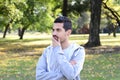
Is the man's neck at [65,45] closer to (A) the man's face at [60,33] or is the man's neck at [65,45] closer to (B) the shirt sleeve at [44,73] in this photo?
(A) the man's face at [60,33]

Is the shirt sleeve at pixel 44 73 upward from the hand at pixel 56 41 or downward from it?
downward

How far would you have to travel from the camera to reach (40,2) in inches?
1599

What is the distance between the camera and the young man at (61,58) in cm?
345

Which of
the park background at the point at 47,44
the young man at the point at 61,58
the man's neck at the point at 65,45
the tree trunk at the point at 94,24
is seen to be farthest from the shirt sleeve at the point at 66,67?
the tree trunk at the point at 94,24

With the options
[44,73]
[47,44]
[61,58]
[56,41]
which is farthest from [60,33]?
[47,44]

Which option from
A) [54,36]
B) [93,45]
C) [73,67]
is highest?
[54,36]

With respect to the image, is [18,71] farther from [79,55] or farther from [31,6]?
[31,6]

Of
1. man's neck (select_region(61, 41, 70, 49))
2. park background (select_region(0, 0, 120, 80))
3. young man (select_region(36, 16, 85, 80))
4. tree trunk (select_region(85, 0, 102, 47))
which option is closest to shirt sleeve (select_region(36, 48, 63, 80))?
young man (select_region(36, 16, 85, 80))

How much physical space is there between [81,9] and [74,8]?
84 centimetres

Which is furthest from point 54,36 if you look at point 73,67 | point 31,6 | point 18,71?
point 31,6

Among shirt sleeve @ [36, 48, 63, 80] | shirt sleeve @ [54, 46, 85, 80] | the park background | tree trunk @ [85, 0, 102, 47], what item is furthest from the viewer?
tree trunk @ [85, 0, 102, 47]

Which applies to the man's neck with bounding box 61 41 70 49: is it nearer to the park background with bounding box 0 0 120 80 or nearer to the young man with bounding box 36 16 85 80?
the young man with bounding box 36 16 85 80

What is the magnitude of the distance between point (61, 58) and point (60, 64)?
0.06m

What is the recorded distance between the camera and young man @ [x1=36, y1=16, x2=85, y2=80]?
136 inches
